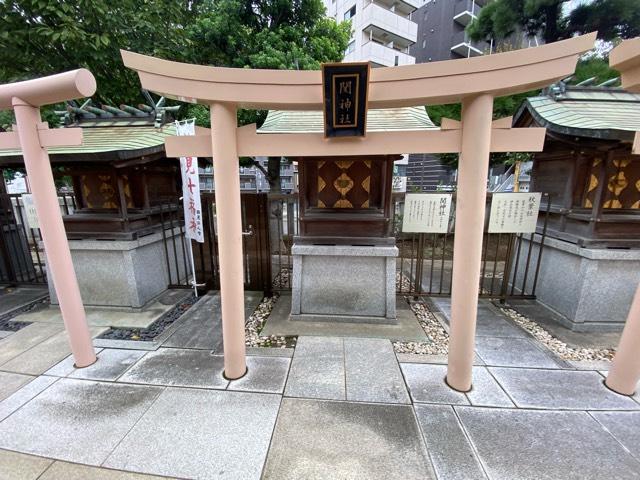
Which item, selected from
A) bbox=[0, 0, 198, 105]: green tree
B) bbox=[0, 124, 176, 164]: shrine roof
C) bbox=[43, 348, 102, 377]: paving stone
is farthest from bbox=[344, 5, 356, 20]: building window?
bbox=[43, 348, 102, 377]: paving stone

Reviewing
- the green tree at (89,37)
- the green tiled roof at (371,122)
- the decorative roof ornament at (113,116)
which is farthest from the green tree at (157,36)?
the green tiled roof at (371,122)

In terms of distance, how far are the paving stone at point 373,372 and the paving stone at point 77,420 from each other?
223 centimetres

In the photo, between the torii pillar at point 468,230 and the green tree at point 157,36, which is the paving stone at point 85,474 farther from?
the green tree at point 157,36

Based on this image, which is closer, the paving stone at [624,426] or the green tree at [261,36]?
the paving stone at [624,426]

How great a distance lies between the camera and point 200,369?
11.3 feet

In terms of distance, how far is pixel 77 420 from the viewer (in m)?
2.71

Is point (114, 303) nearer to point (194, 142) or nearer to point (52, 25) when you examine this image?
point (194, 142)

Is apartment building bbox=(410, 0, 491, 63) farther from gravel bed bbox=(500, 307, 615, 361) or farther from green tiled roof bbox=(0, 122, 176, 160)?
green tiled roof bbox=(0, 122, 176, 160)

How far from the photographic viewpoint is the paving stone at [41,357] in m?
3.51

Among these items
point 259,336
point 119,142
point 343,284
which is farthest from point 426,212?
point 119,142

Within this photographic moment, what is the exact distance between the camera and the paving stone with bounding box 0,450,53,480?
2207 mm

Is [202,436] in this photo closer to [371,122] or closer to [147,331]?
[147,331]

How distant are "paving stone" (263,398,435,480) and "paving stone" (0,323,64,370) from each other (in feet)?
12.8

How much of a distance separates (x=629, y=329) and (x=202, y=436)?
4.44 m
